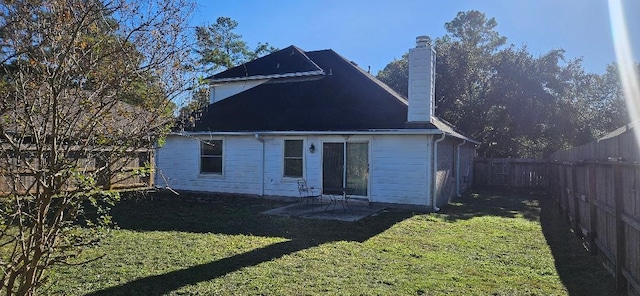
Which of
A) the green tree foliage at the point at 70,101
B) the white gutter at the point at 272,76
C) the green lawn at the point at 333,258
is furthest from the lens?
the white gutter at the point at 272,76

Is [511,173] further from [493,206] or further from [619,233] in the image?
[619,233]

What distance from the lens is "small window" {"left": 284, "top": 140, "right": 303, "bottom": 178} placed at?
13.2 meters

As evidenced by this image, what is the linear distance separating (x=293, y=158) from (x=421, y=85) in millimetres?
4460

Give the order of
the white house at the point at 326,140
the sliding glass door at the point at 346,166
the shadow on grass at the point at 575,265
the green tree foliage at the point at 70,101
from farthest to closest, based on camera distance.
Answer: the sliding glass door at the point at 346,166, the white house at the point at 326,140, the shadow on grass at the point at 575,265, the green tree foliage at the point at 70,101

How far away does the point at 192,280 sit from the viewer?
200 inches

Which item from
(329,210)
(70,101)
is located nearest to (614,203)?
(70,101)

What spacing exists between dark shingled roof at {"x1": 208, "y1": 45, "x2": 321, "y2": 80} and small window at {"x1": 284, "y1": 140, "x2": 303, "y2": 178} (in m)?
3.89

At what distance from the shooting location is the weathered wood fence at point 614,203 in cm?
411

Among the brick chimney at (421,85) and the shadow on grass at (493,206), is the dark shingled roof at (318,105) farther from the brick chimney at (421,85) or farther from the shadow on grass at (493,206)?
the shadow on grass at (493,206)

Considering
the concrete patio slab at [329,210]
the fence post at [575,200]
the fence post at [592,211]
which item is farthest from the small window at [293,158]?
the fence post at [592,211]

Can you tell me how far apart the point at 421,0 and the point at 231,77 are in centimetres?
918

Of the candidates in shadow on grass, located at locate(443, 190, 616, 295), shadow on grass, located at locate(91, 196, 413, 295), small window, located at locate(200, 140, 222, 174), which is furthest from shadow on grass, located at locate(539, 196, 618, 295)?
small window, located at locate(200, 140, 222, 174)

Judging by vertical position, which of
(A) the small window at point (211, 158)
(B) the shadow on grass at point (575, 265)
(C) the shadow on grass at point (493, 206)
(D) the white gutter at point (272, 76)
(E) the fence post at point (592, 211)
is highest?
(D) the white gutter at point (272, 76)

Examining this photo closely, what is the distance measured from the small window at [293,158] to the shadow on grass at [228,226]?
A: 1.11 m
